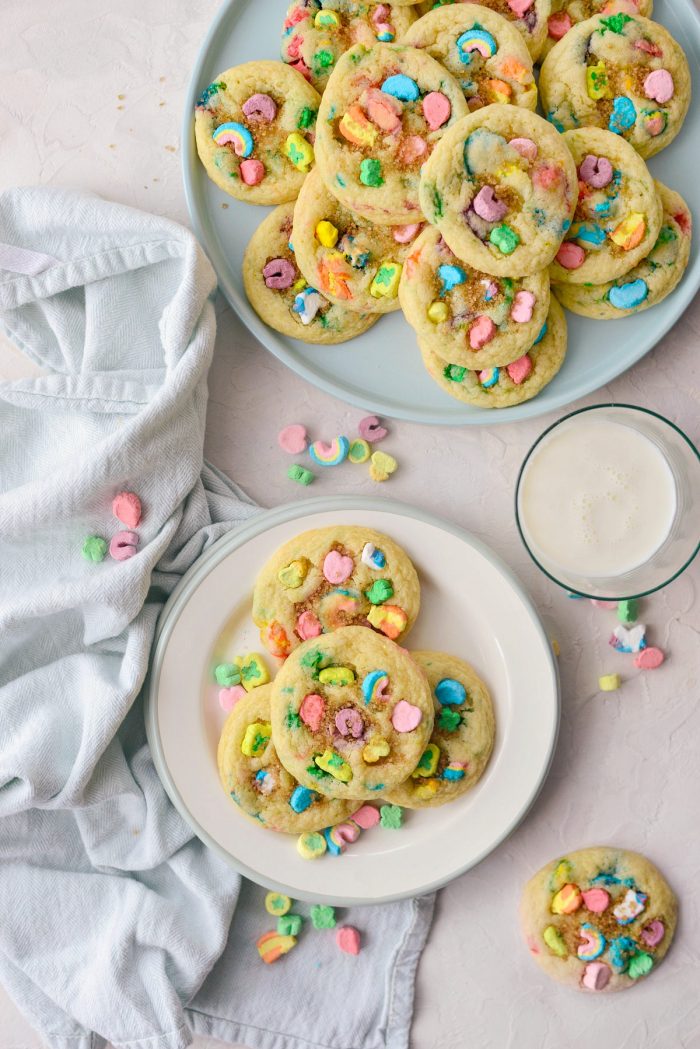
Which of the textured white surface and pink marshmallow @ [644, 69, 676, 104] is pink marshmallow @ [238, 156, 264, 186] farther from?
pink marshmallow @ [644, 69, 676, 104]

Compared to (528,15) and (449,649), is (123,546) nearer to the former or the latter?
(449,649)

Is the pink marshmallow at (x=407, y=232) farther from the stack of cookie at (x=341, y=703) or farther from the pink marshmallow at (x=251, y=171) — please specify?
the stack of cookie at (x=341, y=703)

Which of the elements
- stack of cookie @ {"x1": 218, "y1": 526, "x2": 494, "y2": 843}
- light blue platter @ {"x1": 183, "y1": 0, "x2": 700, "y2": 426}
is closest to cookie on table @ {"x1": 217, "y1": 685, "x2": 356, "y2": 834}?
stack of cookie @ {"x1": 218, "y1": 526, "x2": 494, "y2": 843}

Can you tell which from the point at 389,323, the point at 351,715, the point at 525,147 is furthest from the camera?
the point at 389,323

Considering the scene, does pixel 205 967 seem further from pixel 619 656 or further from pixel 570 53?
pixel 570 53

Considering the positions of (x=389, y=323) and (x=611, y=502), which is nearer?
(x=611, y=502)

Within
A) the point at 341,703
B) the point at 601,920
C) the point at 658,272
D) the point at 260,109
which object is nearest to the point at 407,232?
the point at 260,109
